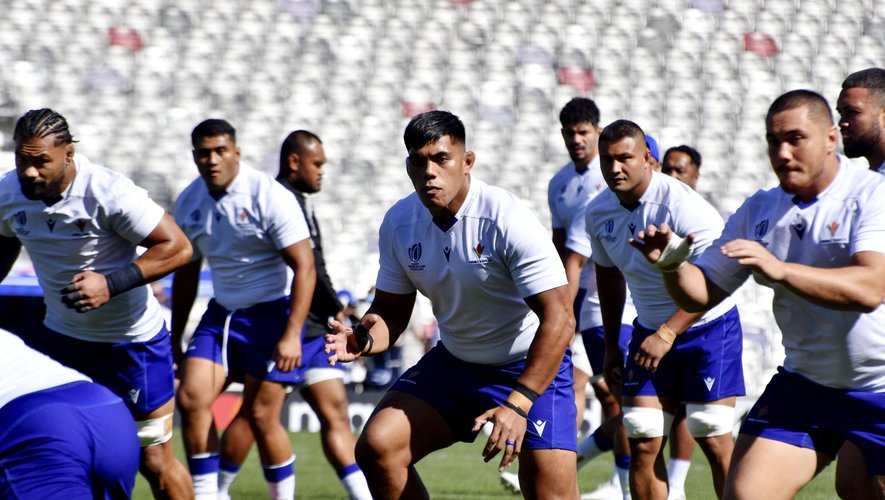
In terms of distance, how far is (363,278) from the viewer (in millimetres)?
14867

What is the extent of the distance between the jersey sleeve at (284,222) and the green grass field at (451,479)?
224cm

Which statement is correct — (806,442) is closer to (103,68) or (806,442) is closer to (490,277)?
(490,277)

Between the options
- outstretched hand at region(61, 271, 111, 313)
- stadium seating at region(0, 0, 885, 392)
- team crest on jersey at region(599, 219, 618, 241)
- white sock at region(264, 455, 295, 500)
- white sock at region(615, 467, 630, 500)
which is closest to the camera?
outstretched hand at region(61, 271, 111, 313)

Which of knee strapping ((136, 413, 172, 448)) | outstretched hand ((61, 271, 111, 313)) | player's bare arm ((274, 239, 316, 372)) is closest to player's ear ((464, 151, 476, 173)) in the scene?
outstretched hand ((61, 271, 111, 313))

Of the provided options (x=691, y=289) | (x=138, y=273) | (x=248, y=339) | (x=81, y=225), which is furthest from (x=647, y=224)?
(x=81, y=225)

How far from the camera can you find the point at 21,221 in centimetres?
591

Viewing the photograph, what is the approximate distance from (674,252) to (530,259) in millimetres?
882

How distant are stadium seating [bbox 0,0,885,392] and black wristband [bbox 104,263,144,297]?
9.69m

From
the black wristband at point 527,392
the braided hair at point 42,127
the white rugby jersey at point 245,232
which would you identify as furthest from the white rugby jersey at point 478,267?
the white rugby jersey at point 245,232

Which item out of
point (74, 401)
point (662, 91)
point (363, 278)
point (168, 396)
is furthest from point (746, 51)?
point (74, 401)

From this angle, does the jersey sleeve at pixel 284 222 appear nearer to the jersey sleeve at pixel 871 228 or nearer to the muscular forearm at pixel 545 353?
the muscular forearm at pixel 545 353

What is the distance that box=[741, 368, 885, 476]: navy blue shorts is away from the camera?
4.39 metres

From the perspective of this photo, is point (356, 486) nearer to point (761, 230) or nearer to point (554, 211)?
point (554, 211)

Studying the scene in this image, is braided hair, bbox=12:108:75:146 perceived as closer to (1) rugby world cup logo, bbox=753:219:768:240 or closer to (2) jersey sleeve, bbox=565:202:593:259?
(1) rugby world cup logo, bbox=753:219:768:240
